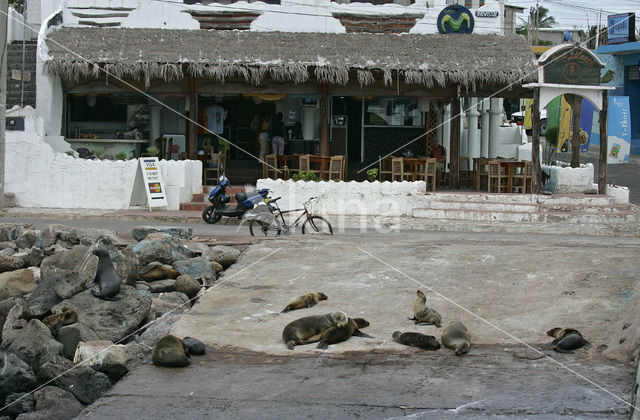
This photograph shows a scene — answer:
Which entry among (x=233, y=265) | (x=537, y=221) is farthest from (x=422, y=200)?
(x=233, y=265)

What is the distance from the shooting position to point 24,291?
10586 mm

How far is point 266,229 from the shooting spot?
1545 cm

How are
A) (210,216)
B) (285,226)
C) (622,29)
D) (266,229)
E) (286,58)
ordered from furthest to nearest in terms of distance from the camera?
(622,29), (286,58), (210,216), (285,226), (266,229)

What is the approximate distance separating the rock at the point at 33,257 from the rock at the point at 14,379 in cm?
364

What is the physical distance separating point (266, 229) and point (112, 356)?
758 centimetres

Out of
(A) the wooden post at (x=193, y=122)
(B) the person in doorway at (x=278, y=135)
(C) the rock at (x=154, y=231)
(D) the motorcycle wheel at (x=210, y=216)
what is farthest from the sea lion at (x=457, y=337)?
(B) the person in doorway at (x=278, y=135)

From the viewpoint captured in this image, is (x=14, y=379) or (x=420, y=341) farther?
(x=14, y=379)

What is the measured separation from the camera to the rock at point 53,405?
24.0ft

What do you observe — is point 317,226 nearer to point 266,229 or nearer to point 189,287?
point 266,229

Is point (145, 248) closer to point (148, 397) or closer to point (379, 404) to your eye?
point (148, 397)

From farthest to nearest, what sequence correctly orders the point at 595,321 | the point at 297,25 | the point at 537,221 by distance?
the point at 297,25, the point at 537,221, the point at 595,321

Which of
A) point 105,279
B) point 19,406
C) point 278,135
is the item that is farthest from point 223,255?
point 278,135

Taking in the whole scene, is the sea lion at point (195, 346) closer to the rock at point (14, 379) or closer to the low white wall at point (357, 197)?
the rock at point (14, 379)

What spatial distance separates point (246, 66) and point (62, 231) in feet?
31.5
